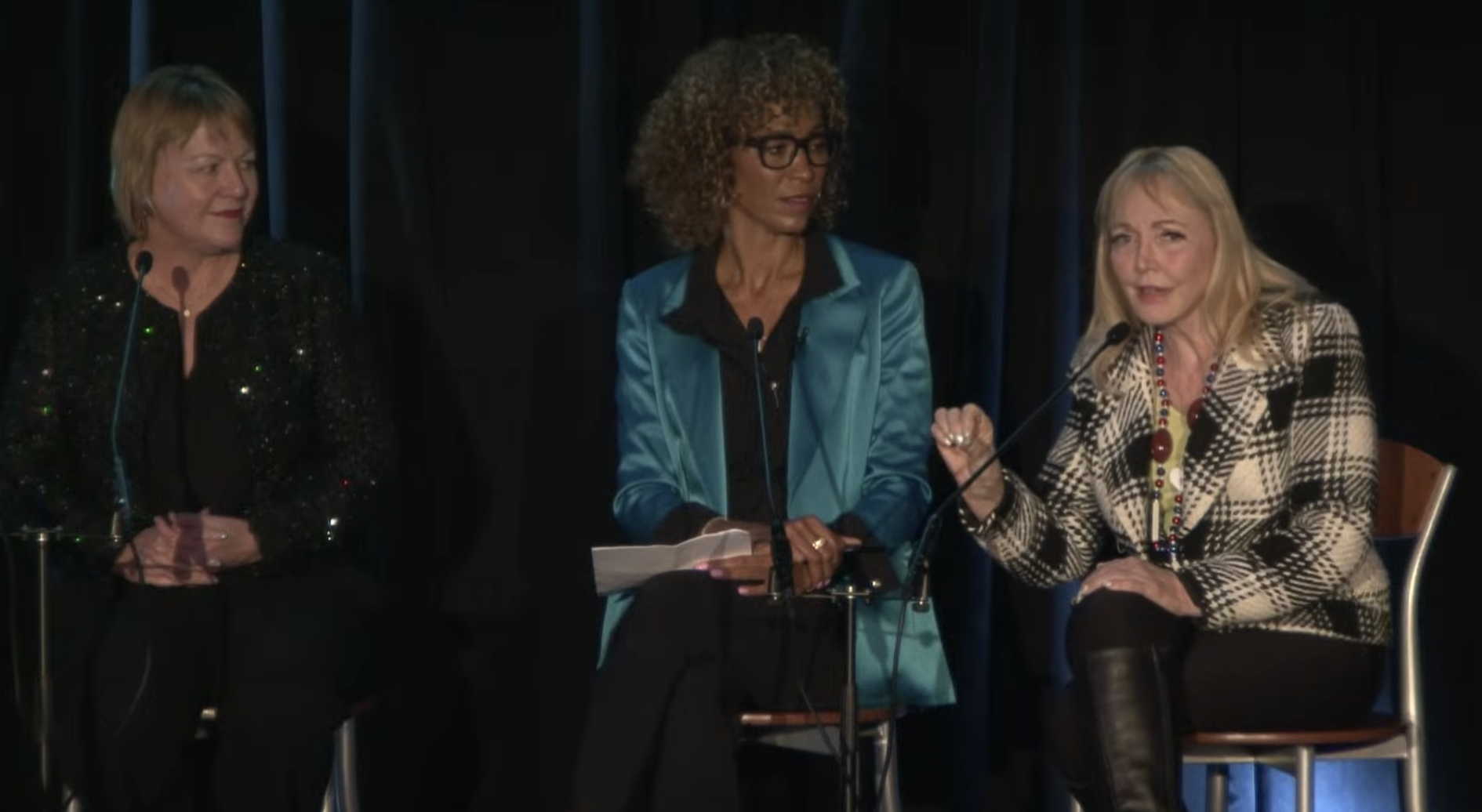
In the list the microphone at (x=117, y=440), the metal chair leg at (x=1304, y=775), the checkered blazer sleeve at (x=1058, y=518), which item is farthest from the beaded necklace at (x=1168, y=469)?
the microphone at (x=117, y=440)

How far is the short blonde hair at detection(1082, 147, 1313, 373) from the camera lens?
10.6 feet

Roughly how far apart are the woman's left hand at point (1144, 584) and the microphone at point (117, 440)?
141 cm

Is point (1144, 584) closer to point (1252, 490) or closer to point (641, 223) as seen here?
point (1252, 490)

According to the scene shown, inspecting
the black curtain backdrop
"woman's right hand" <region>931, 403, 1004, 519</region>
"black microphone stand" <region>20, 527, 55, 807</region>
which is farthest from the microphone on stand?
"woman's right hand" <region>931, 403, 1004, 519</region>

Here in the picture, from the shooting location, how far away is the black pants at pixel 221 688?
3.21 meters

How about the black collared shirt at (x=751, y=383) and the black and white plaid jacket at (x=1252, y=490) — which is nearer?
the black and white plaid jacket at (x=1252, y=490)

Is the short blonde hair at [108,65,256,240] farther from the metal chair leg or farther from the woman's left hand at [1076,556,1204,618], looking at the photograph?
the metal chair leg

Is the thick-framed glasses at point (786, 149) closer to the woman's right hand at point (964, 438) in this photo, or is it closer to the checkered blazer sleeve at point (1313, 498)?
the woman's right hand at point (964, 438)

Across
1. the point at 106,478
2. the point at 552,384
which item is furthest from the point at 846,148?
the point at 106,478

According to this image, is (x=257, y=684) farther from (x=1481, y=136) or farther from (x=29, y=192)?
(x=1481, y=136)

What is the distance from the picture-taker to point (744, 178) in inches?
148

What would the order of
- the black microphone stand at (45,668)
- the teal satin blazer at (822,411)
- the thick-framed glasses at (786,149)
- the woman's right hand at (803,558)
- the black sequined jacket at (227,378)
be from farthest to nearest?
the thick-framed glasses at (786,149) → the teal satin blazer at (822,411) → the black sequined jacket at (227,378) → the woman's right hand at (803,558) → the black microphone stand at (45,668)

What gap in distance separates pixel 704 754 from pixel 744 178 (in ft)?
3.77

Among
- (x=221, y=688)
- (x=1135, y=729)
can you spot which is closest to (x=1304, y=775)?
(x=1135, y=729)
